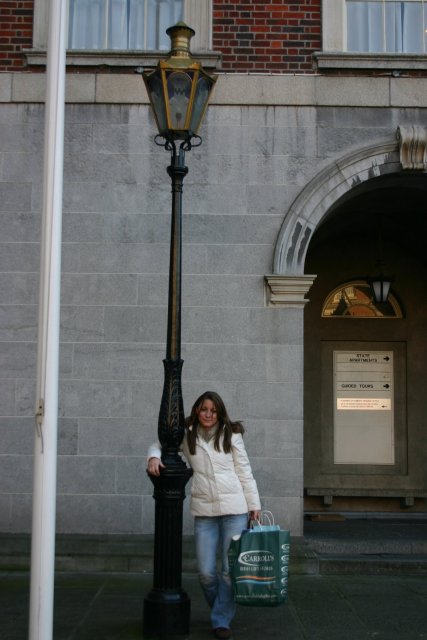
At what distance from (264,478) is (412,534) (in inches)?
88.7


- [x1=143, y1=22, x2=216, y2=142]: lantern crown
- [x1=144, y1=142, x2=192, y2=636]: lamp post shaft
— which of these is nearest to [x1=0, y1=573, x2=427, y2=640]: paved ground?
[x1=144, y1=142, x2=192, y2=636]: lamp post shaft

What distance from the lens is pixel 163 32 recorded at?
9.48 m

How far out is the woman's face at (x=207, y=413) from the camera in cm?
601

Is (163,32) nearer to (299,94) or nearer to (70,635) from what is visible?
(299,94)

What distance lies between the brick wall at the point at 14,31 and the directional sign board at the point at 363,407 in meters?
5.89

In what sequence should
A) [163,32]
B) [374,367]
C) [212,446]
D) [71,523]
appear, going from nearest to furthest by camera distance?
[212,446] < [71,523] < [163,32] < [374,367]

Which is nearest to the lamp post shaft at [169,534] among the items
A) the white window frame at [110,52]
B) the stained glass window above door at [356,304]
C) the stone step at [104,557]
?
the stone step at [104,557]

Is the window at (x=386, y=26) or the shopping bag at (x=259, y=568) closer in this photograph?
the shopping bag at (x=259, y=568)

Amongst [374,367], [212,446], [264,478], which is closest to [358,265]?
[374,367]

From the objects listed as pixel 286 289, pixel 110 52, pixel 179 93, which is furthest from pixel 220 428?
pixel 110 52

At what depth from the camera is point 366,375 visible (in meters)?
11.6

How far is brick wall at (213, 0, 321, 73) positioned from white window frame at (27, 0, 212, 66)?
104mm

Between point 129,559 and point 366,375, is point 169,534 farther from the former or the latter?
point 366,375

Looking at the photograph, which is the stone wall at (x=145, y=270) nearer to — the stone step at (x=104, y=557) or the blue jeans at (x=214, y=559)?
the stone step at (x=104, y=557)
